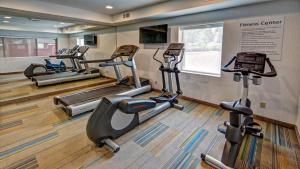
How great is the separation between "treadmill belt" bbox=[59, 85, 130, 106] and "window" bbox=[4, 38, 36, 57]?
427 cm


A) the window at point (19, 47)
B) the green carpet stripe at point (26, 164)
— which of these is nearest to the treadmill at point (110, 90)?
the green carpet stripe at point (26, 164)

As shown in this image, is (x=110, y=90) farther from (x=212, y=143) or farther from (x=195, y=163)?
(x=195, y=163)

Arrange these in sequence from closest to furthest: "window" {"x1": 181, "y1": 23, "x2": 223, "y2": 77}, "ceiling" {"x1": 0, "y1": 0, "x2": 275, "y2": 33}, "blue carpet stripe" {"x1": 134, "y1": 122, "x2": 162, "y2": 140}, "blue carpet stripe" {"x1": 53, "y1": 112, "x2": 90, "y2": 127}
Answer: "blue carpet stripe" {"x1": 134, "y1": 122, "x2": 162, "y2": 140} → "blue carpet stripe" {"x1": 53, "y1": 112, "x2": 90, "y2": 127} → "ceiling" {"x1": 0, "y1": 0, "x2": 275, "y2": 33} → "window" {"x1": 181, "y1": 23, "x2": 223, "y2": 77}

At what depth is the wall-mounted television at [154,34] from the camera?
4496 mm

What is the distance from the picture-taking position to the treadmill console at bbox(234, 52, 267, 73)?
2.34m

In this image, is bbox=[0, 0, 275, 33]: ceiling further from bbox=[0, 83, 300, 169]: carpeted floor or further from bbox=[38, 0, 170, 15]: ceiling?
bbox=[0, 83, 300, 169]: carpeted floor

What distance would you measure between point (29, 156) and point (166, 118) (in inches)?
86.7

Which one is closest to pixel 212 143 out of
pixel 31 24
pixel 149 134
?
pixel 149 134

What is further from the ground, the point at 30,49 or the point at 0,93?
the point at 30,49

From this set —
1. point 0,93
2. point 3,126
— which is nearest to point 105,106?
point 3,126

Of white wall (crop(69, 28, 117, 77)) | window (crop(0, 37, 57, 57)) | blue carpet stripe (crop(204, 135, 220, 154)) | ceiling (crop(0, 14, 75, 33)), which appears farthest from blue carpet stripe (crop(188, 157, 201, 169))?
window (crop(0, 37, 57, 57))

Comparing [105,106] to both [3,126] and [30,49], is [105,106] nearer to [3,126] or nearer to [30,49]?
[3,126]

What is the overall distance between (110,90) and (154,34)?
2065 mm

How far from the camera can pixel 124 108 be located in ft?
7.02
